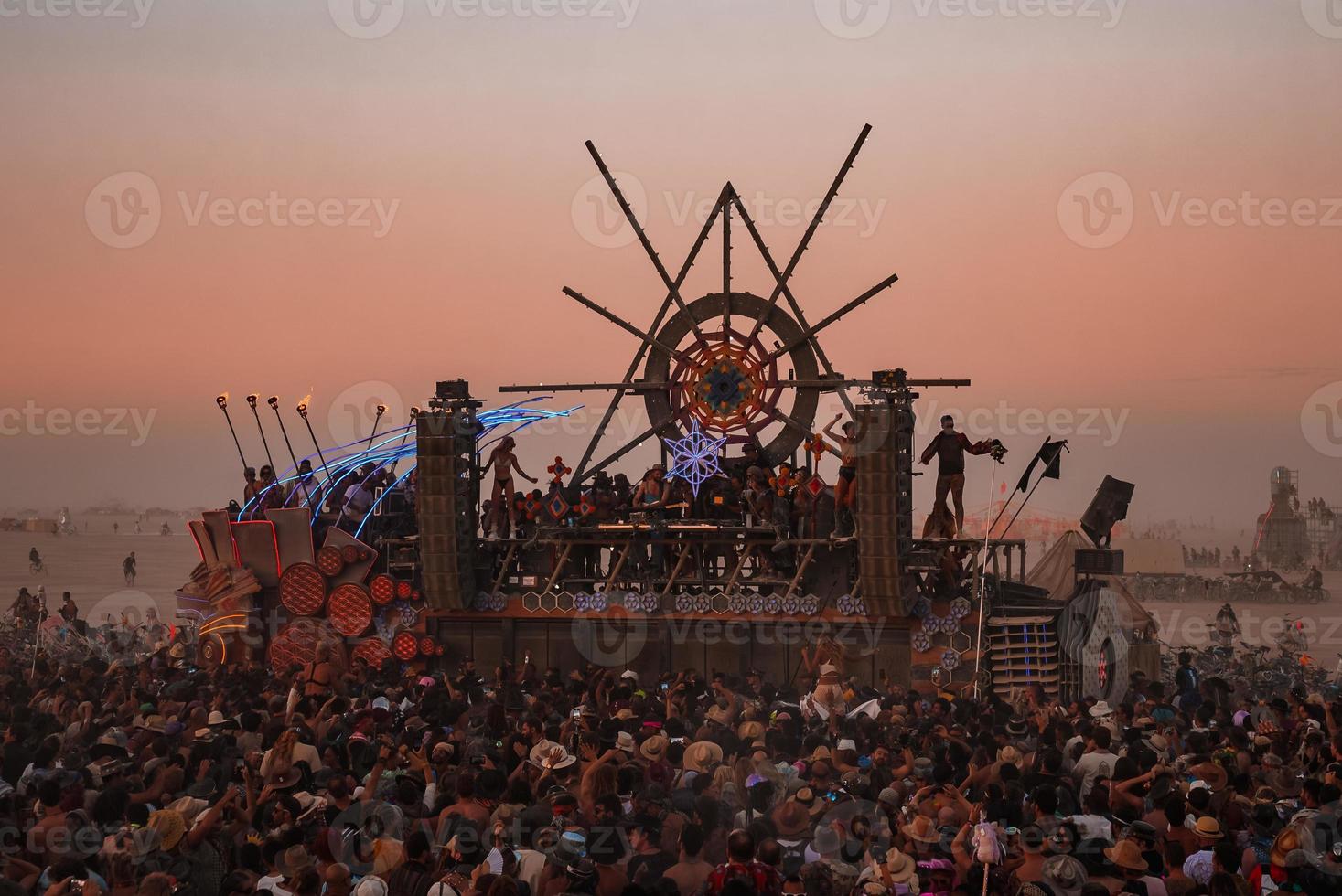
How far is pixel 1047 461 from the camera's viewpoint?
78.8ft

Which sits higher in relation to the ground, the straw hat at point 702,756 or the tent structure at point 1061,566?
the tent structure at point 1061,566

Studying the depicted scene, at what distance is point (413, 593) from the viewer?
26.5 m

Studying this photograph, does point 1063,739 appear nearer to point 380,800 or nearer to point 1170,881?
point 1170,881

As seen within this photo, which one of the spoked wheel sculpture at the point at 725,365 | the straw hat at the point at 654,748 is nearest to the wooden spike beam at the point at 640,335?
the spoked wheel sculpture at the point at 725,365

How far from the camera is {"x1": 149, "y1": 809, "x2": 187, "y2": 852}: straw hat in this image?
405 inches

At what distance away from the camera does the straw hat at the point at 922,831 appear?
10719 millimetres

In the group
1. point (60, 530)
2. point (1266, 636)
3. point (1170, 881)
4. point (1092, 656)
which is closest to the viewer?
point (1170, 881)

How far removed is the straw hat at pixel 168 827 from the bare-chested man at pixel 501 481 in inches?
639

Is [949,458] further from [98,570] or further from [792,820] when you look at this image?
[98,570]

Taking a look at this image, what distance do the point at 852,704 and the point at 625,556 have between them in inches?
267

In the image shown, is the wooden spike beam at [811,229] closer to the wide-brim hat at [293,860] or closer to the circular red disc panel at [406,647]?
the circular red disc panel at [406,647]

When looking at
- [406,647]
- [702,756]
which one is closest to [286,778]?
[702,756]

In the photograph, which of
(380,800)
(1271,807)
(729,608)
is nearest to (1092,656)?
(729,608)

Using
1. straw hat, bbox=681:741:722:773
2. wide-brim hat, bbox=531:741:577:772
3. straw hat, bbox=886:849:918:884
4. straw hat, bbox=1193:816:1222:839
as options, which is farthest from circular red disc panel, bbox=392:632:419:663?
straw hat, bbox=1193:816:1222:839
